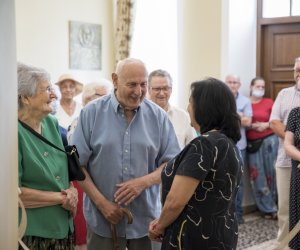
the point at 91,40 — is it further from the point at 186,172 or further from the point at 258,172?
the point at 186,172

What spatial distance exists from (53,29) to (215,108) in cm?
397

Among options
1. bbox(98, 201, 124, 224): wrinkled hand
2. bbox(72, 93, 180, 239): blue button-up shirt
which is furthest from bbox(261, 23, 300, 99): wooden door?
bbox(98, 201, 124, 224): wrinkled hand

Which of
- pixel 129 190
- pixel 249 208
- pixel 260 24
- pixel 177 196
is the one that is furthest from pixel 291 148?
pixel 260 24

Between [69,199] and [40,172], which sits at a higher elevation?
[40,172]

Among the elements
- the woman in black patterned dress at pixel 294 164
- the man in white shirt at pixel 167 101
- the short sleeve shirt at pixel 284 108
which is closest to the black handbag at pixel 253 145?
the short sleeve shirt at pixel 284 108

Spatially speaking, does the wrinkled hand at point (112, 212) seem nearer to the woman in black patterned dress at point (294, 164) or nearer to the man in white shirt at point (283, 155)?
the woman in black patterned dress at point (294, 164)

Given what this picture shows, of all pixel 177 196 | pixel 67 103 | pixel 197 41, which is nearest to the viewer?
pixel 177 196

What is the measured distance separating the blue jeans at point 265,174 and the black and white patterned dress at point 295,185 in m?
1.88

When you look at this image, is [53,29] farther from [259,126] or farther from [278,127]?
[278,127]

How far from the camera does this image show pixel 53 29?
5.61m

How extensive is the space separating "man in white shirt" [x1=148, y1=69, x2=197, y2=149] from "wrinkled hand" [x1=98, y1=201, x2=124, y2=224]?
1.13 m

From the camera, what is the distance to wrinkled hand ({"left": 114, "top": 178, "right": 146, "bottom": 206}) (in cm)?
239

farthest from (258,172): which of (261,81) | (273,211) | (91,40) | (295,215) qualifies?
(91,40)

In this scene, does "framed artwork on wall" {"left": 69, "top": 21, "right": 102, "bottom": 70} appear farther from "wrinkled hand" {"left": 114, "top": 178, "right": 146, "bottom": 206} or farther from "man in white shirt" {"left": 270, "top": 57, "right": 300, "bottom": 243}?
"wrinkled hand" {"left": 114, "top": 178, "right": 146, "bottom": 206}
